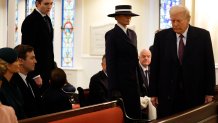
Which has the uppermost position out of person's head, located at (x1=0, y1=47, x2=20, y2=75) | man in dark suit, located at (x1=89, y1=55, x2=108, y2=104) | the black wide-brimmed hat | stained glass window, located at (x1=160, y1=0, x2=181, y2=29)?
stained glass window, located at (x1=160, y1=0, x2=181, y2=29)

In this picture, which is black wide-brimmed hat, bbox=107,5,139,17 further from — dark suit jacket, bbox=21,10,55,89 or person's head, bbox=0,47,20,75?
person's head, bbox=0,47,20,75

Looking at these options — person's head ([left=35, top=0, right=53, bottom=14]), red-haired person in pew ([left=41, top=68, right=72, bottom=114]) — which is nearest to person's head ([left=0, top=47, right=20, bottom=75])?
red-haired person in pew ([left=41, top=68, right=72, bottom=114])

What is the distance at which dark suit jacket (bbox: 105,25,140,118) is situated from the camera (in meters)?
4.01

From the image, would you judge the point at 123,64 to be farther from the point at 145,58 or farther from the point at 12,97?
the point at 145,58

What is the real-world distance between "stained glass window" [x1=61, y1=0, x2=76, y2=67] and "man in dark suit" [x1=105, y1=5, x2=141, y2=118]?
19.2 feet

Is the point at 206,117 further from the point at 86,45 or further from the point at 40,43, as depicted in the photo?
the point at 86,45

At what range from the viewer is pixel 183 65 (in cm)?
336

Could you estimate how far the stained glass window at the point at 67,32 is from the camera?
389 inches

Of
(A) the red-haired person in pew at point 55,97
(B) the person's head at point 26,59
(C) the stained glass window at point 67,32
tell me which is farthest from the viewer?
(C) the stained glass window at point 67,32

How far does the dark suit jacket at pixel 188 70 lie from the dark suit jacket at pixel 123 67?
64 cm

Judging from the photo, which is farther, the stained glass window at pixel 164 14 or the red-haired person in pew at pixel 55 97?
the stained glass window at pixel 164 14

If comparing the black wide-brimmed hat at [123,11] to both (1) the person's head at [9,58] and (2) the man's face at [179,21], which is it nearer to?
(2) the man's face at [179,21]

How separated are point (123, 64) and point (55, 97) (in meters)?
0.79

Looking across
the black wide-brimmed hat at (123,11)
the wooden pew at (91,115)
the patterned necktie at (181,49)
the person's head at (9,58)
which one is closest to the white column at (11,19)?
the black wide-brimmed hat at (123,11)
